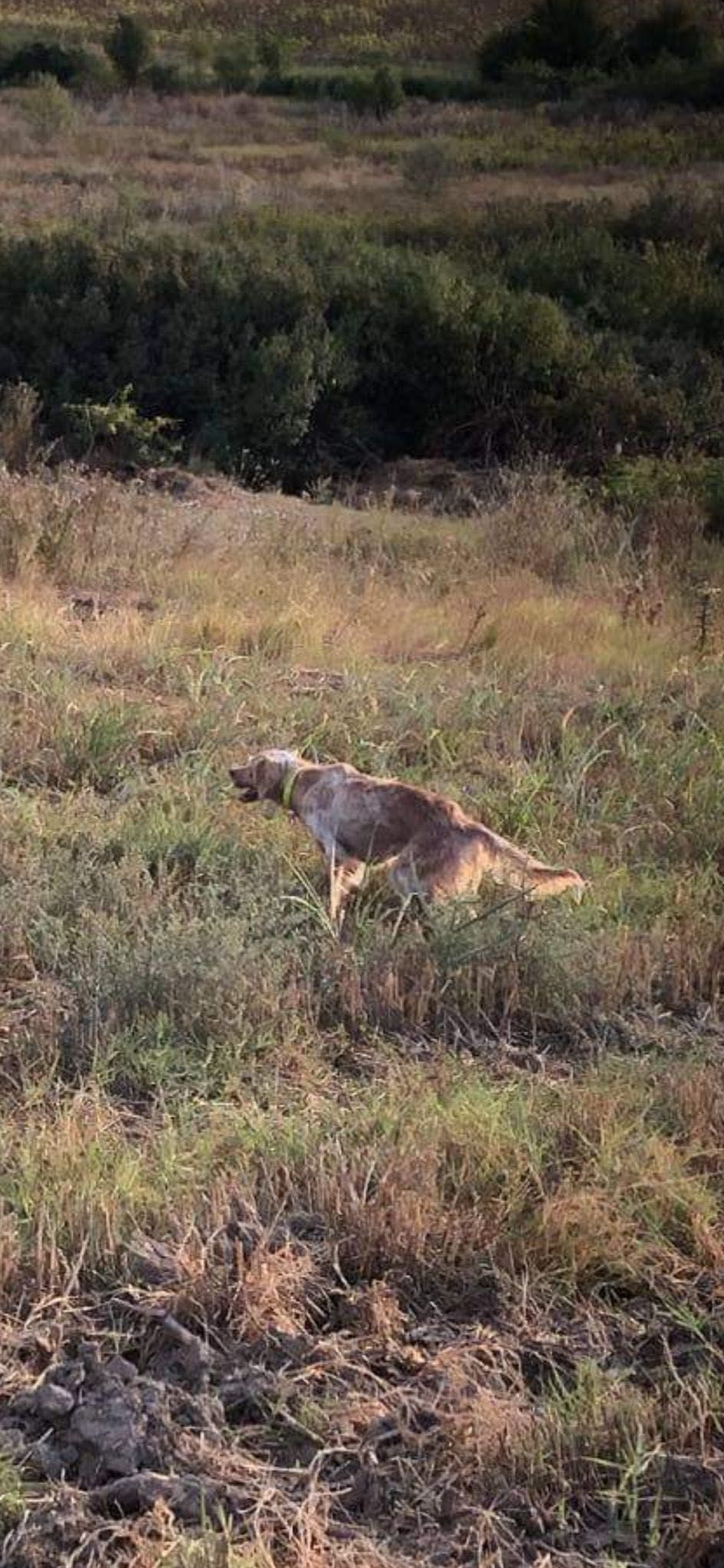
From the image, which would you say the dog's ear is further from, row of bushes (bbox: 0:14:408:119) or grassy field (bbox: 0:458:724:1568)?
row of bushes (bbox: 0:14:408:119)

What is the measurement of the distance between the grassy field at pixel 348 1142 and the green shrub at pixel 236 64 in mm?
38574

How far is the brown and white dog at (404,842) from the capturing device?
4.54m

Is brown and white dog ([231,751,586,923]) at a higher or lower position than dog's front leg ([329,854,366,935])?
higher

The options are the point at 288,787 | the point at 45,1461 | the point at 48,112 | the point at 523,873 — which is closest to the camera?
the point at 45,1461

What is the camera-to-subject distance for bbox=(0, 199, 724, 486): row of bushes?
1384cm

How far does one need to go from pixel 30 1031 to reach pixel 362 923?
0.96 m

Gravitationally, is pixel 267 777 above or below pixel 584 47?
above

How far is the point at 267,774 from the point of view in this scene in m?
4.98

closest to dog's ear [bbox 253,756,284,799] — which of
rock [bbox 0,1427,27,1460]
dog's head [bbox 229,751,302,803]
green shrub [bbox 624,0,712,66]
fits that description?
dog's head [bbox 229,751,302,803]

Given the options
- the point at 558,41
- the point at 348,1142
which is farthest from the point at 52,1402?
the point at 558,41

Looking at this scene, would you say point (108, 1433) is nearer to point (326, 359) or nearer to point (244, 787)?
point (244, 787)

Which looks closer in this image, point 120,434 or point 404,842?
point 404,842

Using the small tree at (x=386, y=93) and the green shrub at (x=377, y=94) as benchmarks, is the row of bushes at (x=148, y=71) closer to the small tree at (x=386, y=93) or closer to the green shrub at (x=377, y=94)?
the green shrub at (x=377, y=94)

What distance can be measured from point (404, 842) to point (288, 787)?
44cm
